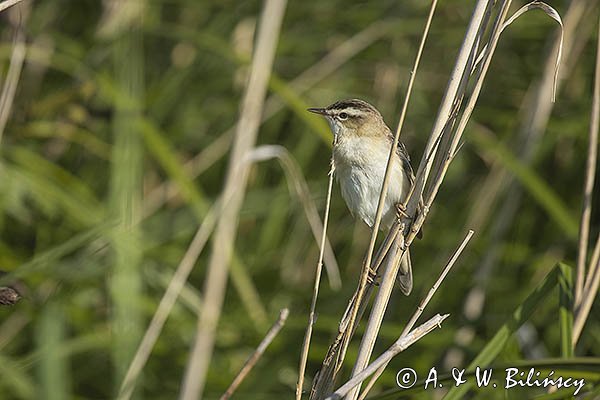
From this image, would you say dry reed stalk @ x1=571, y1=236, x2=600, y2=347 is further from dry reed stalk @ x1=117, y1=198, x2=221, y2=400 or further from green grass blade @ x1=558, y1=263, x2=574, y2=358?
dry reed stalk @ x1=117, y1=198, x2=221, y2=400

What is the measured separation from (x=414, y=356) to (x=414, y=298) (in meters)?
0.32

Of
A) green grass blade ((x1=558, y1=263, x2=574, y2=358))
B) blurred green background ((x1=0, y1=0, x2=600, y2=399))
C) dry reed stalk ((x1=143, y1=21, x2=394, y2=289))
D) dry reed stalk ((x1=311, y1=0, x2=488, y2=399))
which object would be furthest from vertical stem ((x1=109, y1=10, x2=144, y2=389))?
green grass blade ((x1=558, y1=263, x2=574, y2=358))

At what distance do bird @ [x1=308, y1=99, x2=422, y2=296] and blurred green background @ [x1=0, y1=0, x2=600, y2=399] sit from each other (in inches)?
18.8

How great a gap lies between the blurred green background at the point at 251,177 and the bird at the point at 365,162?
48 cm

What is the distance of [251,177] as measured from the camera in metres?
3.66

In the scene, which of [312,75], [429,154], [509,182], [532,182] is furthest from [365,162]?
[312,75]

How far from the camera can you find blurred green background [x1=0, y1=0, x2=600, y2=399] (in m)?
2.82

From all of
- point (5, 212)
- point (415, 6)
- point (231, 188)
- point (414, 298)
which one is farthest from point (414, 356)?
point (5, 212)

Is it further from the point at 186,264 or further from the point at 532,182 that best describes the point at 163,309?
the point at 532,182

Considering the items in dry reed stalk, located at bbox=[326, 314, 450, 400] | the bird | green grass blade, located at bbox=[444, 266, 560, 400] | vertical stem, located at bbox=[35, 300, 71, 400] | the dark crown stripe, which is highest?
the dark crown stripe

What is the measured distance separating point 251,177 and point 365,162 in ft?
4.60

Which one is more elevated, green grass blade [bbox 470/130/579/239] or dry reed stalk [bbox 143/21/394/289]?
dry reed stalk [bbox 143/21/394/289]

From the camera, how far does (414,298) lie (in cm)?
312

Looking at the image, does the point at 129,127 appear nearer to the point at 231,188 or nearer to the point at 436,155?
the point at 231,188
